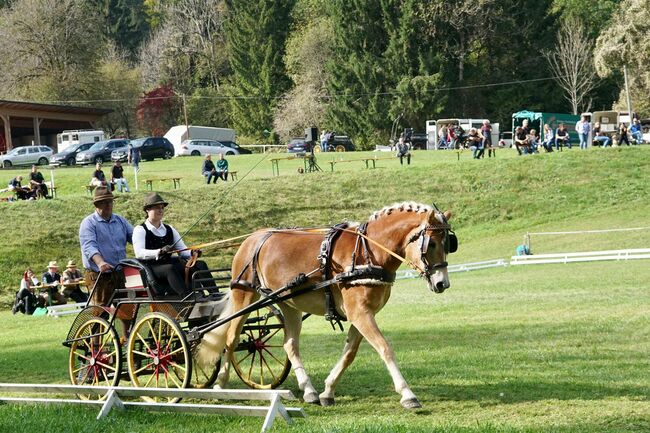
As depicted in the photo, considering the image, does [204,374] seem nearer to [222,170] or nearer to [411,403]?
[411,403]

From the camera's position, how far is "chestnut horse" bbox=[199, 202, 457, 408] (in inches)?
374

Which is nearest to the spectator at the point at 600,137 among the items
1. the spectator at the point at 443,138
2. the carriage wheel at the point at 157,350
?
the spectator at the point at 443,138

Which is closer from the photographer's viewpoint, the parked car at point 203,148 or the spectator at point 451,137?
the spectator at point 451,137

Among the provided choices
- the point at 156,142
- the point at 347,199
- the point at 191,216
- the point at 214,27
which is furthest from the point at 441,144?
the point at 214,27

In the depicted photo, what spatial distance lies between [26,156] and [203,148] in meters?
12.9

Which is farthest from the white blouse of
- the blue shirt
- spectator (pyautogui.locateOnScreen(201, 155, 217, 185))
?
spectator (pyautogui.locateOnScreen(201, 155, 217, 185))

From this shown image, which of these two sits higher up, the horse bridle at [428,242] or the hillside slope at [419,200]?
the horse bridle at [428,242]

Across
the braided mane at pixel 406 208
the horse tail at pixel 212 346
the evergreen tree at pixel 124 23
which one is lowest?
the horse tail at pixel 212 346

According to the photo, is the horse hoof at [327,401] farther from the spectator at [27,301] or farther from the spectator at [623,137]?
the spectator at [623,137]

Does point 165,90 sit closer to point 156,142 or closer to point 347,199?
point 156,142

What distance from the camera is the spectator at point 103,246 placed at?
1127cm

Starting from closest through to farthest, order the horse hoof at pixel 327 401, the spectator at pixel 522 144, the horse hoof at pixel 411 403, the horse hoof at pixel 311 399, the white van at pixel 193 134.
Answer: the horse hoof at pixel 411 403
the horse hoof at pixel 327 401
the horse hoof at pixel 311 399
the spectator at pixel 522 144
the white van at pixel 193 134

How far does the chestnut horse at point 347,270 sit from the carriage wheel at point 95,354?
3.45 ft

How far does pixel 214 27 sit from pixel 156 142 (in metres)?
33.9
